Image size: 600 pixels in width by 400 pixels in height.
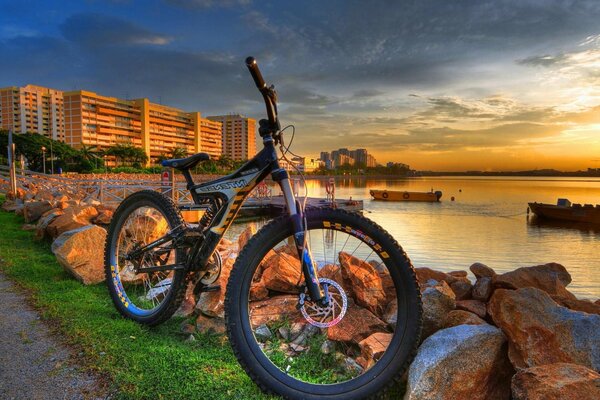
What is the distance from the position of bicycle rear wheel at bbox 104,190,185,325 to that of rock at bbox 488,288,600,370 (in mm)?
2600

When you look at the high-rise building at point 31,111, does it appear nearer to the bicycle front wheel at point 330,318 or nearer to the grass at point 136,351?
the grass at point 136,351

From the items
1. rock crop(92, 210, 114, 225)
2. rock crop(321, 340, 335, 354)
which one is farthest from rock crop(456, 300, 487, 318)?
rock crop(92, 210, 114, 225)

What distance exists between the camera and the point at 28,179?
26.2 metres

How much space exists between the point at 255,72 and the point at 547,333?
2590 millimetres

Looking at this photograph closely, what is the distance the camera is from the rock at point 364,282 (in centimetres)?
359

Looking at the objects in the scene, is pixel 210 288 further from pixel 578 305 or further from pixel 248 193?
pixel 578 305

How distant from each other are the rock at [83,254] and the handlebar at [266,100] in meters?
3.59

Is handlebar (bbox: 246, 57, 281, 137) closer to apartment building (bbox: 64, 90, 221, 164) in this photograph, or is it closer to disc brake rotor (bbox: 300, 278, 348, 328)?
disc brake rotor (bbox: 300, 278, 348, 328)

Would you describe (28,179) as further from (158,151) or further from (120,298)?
(158,151)

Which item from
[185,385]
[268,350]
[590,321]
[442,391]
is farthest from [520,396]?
[185,385]

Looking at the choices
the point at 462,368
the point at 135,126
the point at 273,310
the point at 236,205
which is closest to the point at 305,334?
the point at 273,310

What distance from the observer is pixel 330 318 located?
293 centimetres

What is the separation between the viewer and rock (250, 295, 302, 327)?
3.59 meters

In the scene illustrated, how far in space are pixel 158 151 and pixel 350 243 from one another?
16152 cm
